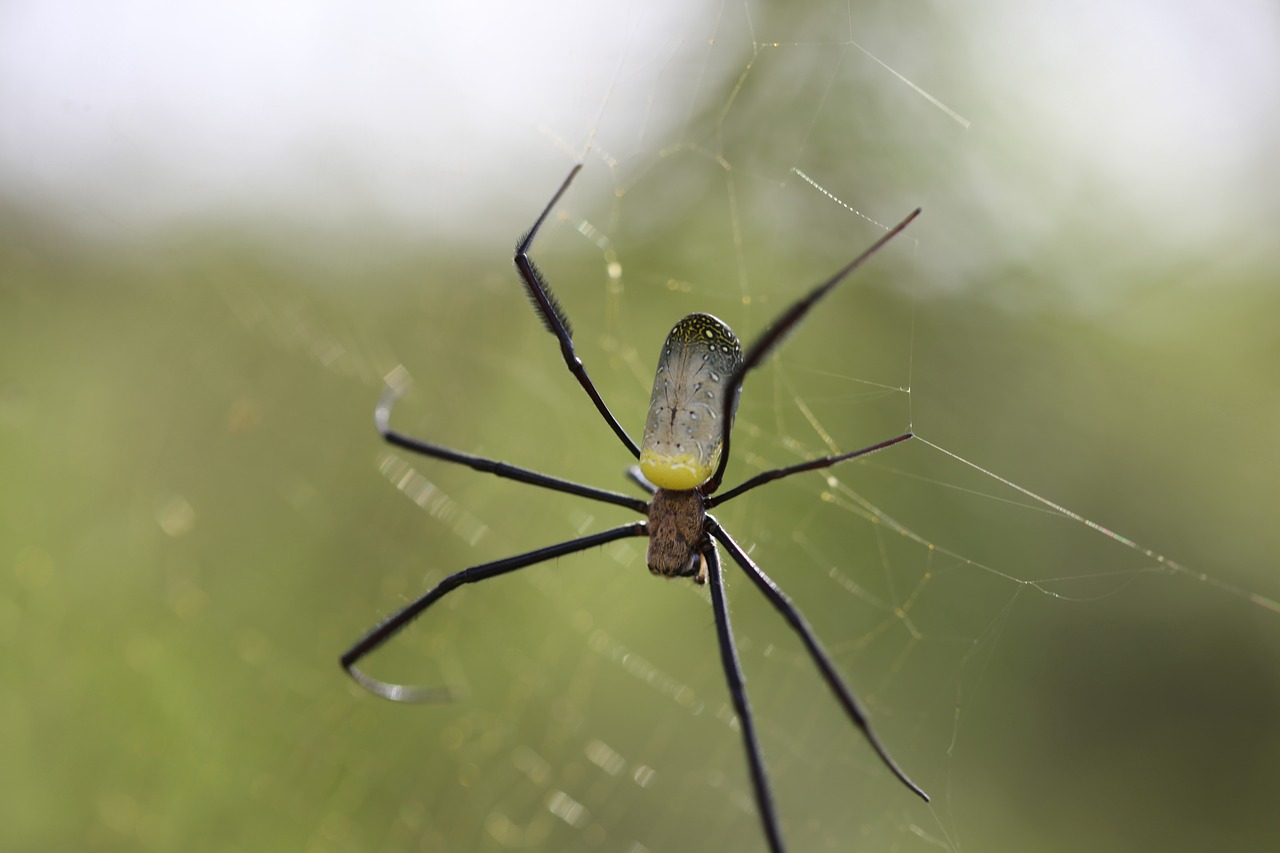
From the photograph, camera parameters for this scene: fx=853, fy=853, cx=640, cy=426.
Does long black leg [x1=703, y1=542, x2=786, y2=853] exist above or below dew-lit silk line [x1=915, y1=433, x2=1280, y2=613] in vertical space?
below

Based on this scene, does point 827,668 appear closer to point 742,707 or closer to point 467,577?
point 742,707

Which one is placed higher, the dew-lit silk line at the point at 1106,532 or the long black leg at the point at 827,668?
the dew-lit silk line at the point at 1106,532

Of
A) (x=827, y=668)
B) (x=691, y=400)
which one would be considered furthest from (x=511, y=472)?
(x=827, y=668)

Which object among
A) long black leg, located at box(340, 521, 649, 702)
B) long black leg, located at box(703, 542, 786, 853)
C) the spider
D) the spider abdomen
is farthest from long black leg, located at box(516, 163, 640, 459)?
long black leg, located at box(703, 542, 786, 853)

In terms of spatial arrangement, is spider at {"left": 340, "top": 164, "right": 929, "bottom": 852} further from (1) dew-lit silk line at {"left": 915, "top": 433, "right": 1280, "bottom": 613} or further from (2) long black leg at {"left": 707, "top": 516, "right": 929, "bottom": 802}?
(1) dew-lit silk line at {"left": 915, "top": 433, "right": 1280, "bottom": 613}

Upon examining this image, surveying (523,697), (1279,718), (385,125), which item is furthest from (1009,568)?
(385,125)

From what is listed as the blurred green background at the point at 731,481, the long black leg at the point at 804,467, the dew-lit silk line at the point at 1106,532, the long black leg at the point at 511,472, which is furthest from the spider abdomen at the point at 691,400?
the blurred green background at the point at 731,481

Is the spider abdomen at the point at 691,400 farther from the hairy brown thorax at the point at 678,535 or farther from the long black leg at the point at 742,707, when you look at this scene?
the long black leg at the point at 742,707
